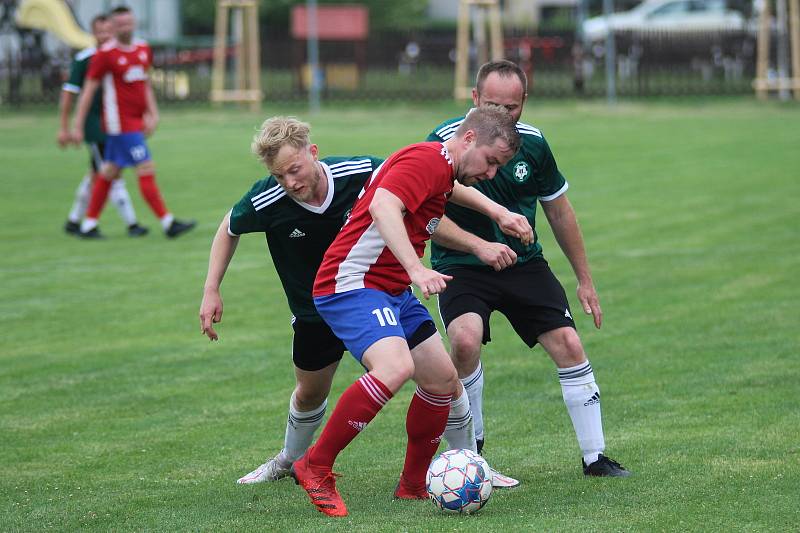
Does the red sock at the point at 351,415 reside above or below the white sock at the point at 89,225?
below

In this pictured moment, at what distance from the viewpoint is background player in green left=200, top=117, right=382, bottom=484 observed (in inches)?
216

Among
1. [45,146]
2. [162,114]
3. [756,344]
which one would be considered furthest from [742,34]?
[756,344]

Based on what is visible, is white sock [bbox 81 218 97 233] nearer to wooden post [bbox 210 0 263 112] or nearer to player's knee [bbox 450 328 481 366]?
player's knee [bbox 450 328 481 366]

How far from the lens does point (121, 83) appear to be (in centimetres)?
1468

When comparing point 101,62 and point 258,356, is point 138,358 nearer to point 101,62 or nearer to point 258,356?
point 258,356

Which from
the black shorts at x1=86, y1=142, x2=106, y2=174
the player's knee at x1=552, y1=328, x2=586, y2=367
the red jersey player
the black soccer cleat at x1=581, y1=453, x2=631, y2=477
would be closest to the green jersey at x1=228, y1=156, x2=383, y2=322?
the red jersey player

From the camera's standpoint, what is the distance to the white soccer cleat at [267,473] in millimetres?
6266

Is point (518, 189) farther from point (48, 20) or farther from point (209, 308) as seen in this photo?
point (48, 20)

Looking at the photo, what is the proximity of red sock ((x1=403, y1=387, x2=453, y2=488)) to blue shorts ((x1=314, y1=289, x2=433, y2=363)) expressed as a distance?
0.30 m

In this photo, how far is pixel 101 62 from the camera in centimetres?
1462

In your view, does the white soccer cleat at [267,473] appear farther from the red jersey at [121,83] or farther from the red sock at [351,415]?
the red jersey at [121,83]

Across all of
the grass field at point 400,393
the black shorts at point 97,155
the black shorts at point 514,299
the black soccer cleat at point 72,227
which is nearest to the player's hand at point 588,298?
the black shorts at point 514,299

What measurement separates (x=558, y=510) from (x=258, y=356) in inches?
163

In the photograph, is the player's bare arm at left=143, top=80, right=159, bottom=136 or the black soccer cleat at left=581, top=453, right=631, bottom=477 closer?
the black soccer cleat at left=581, top=453, right=631, bottom=477
